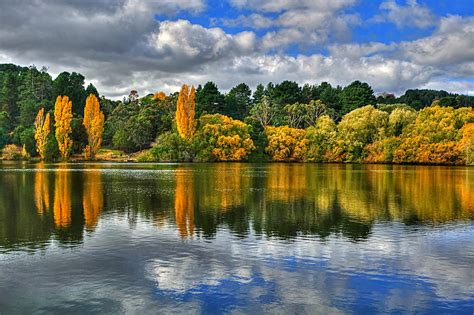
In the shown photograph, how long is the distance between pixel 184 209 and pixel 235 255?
1091 cm

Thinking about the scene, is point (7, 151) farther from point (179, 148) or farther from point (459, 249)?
point (459, 249)

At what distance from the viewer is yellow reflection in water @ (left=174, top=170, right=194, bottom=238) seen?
20.5 m

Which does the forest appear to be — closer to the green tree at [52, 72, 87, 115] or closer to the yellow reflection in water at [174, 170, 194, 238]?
the green tree at [52, 72, 87, 115]

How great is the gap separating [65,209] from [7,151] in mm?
87375

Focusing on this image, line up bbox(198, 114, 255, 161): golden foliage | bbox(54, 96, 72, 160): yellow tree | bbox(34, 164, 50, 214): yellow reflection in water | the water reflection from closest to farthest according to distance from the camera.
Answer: the water reflection, bbox(34, 164, 50, 214): yellow reflection in water, bbox(198, 114, 255, 161): golden foliage, bbox(54, 96, 72, 160): yellow tree

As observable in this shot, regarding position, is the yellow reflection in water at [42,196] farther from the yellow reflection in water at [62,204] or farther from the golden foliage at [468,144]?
the golden foliage at [468,144]

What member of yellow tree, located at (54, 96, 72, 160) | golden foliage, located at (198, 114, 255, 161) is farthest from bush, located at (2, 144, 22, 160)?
golden foliage, located at (198, 114, 255, 161)

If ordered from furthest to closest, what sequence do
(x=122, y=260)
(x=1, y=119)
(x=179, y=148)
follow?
(x=1, y=119) < (x=179, y=148) < (x=122, y=260)

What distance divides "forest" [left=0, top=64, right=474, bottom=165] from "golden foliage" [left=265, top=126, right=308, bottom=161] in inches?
8.7

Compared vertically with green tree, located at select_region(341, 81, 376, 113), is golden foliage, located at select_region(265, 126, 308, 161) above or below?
below

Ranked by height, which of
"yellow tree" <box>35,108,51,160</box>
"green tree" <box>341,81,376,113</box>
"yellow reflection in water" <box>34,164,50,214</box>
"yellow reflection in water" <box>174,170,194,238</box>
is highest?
"green tree" <box>341,81,376,113</box>

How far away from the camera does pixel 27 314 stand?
10.6m

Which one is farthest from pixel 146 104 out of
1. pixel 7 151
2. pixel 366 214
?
pixel 366 214

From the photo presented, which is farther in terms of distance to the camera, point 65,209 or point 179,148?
point 179,148
